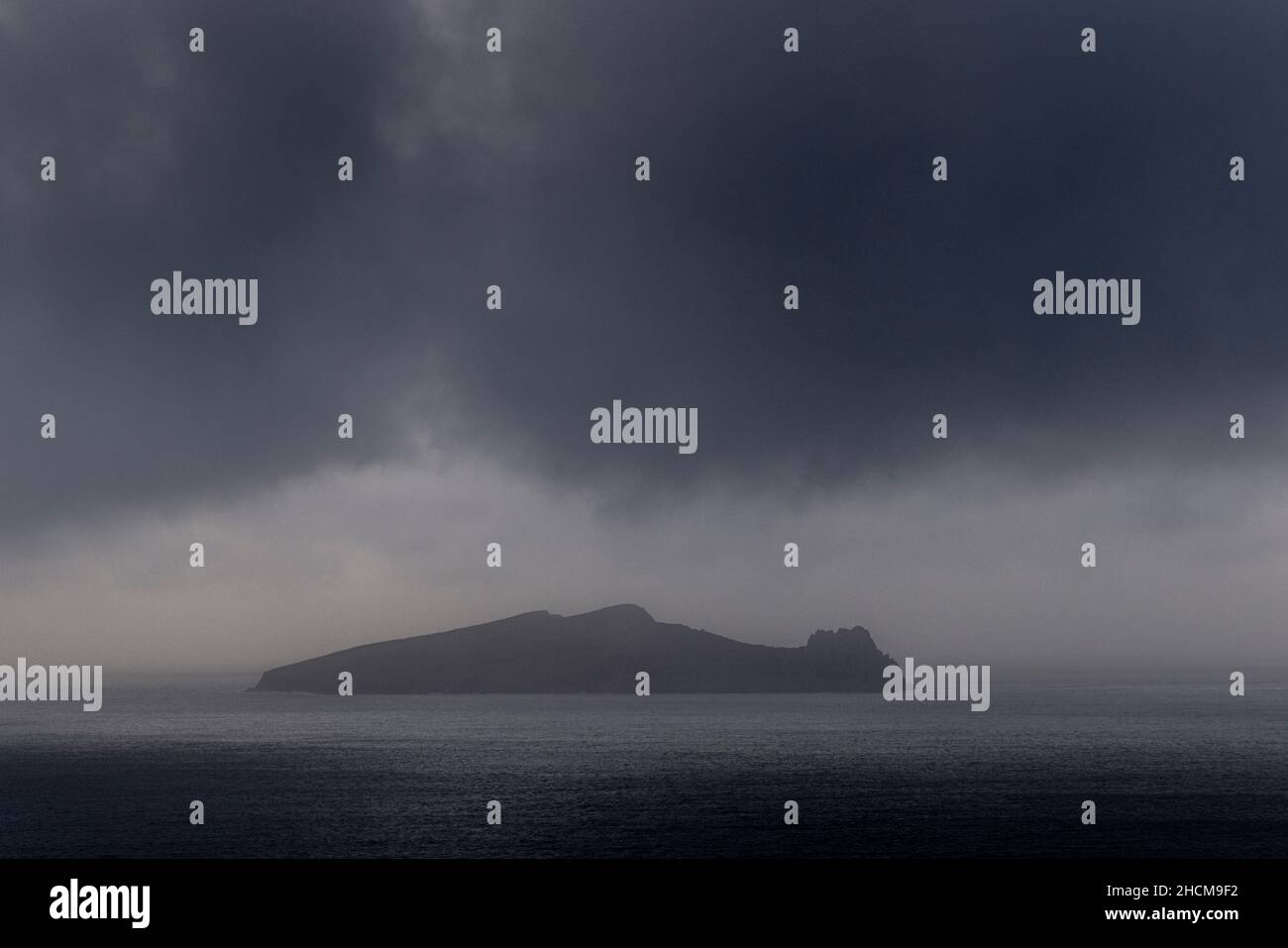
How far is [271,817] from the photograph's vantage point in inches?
4117

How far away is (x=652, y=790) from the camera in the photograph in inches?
4540

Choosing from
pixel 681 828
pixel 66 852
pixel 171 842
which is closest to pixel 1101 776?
pixel 681 828

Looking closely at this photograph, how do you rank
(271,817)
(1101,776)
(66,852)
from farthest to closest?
(1101,776)
(271,817)
(66,852)

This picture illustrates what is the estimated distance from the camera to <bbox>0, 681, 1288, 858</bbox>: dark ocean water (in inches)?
3506

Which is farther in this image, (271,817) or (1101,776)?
(1101,776)

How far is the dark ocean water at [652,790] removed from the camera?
3506 inches

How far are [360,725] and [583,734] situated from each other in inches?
1834

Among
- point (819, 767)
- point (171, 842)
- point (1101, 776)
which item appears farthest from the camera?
point (819, 767)

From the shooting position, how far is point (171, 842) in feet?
300
